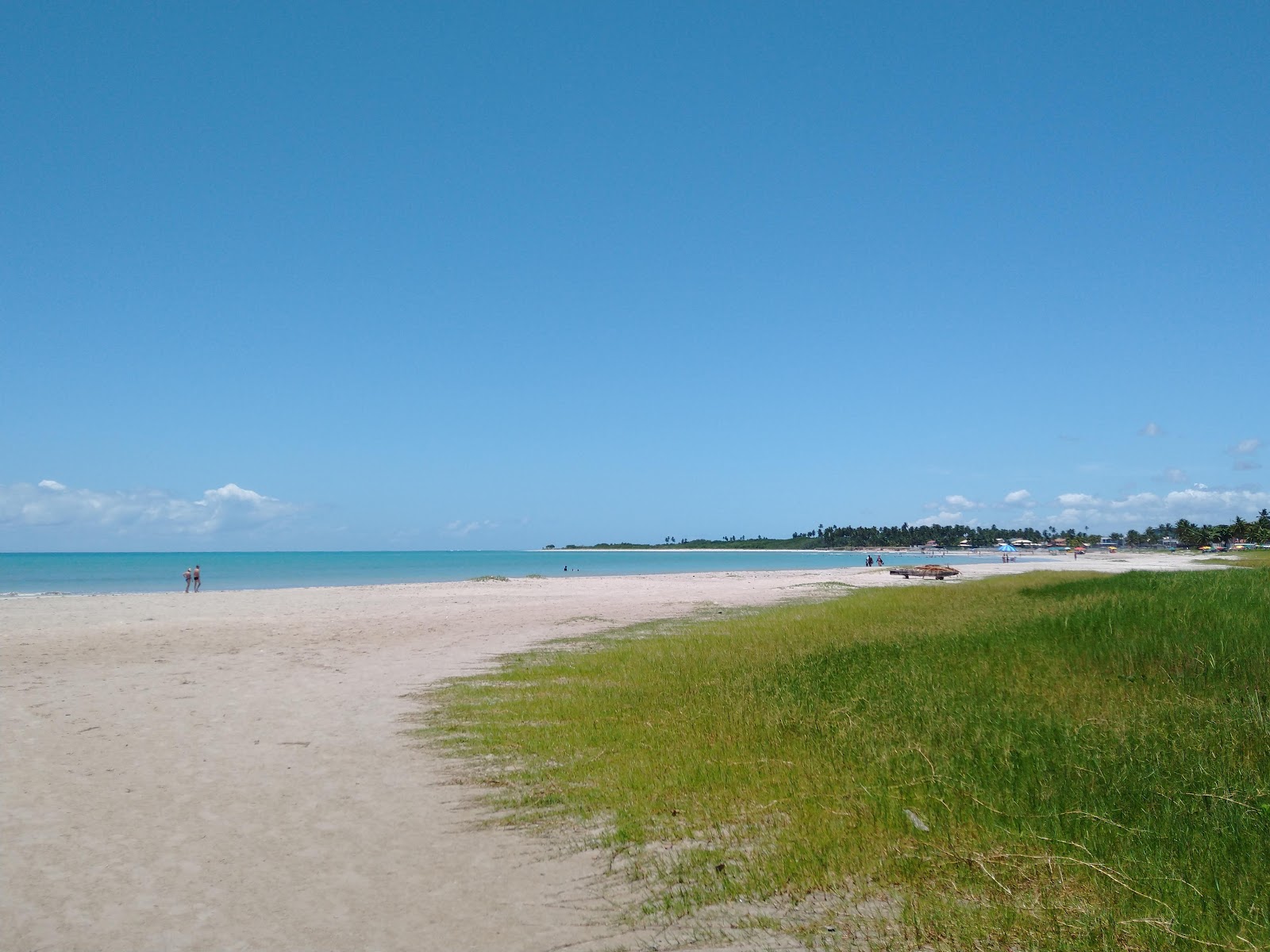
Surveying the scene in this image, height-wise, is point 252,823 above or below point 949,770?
below

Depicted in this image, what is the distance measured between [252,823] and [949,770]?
657cm

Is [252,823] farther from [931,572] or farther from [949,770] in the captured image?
[931,572]

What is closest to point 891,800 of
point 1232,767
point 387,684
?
point 1232,767

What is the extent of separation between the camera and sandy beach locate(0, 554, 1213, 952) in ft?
18.0

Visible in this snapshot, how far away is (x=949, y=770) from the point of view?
791cm

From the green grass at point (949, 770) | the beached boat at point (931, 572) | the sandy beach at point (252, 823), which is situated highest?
the green grass at point (949, 770)

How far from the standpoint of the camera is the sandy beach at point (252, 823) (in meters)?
5.50

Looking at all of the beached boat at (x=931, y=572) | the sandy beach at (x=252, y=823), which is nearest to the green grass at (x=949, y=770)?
the sandy beach at (x=252, y=823)

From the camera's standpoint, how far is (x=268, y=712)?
42.9ft

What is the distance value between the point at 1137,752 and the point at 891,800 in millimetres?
2841

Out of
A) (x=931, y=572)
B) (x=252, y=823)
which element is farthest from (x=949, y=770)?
(x=931, y=572)

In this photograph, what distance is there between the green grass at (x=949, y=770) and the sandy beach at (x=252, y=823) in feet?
2.74

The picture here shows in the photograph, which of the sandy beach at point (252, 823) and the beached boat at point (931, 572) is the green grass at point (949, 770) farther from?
the beached boat at point (931, 572)

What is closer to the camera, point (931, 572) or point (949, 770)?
point (949, 770)
